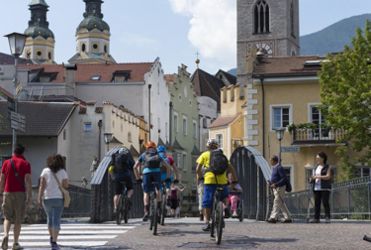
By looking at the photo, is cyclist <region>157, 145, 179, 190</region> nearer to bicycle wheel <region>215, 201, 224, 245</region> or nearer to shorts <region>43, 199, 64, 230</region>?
bicycle wheel <region>215, 201, 224, 245</region>

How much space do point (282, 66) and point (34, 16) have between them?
4398 inches

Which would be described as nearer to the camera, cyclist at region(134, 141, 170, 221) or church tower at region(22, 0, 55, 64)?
cyclist at region(134, 141, 170, 221)

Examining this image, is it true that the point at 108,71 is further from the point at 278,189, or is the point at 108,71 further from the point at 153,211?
the point at 153,211

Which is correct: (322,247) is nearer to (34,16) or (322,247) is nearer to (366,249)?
(366,249)

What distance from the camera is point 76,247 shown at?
13414 mm

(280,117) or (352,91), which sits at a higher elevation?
(352,91)

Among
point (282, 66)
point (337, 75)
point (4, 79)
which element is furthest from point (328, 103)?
point (4, 79)

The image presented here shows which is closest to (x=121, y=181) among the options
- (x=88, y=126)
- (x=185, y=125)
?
(x=88, y=126)

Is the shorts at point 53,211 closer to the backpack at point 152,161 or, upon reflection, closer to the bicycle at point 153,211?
the bicycle at point 153,211

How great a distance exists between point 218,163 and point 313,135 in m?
30.6

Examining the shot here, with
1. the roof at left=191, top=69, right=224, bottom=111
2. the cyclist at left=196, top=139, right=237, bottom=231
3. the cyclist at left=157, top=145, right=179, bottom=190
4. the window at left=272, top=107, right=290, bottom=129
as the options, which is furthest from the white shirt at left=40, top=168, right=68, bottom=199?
the roof at left=191, top=69, right=224, bottom=111

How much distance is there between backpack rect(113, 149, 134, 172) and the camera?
1800 centimetres

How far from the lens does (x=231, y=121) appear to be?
65.5 m

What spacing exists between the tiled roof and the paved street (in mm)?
55846
